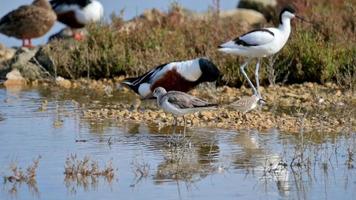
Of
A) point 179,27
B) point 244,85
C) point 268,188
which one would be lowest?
point 268,188

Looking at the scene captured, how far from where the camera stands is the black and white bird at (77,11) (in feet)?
69.4

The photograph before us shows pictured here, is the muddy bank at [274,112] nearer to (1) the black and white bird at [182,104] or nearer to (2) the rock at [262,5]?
(1) the black and white bird at [182,104]

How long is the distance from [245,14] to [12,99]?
10.4 metres

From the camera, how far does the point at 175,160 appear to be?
30.7ft

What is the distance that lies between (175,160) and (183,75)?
4.09 metres

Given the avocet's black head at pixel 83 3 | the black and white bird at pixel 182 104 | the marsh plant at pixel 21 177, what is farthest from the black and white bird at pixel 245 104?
the avocet's black head at pixel 83 3

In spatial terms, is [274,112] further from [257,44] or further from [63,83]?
[63,83]

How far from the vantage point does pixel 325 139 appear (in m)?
10.5

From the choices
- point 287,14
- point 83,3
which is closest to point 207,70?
point 287,14

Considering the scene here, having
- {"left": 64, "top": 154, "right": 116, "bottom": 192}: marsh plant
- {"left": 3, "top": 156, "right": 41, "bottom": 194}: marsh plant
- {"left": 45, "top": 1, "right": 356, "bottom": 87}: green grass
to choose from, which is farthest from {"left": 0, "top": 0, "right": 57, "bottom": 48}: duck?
{"left": 3, "top": 156, "right": 41, "bottom": 194}: marsh plant

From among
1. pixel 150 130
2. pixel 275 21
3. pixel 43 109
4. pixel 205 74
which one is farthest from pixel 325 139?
pixel 275 21

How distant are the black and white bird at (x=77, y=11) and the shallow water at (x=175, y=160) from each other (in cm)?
870

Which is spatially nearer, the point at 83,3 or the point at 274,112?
the point at 274,112

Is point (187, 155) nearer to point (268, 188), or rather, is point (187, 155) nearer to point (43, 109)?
point (268, 188)
